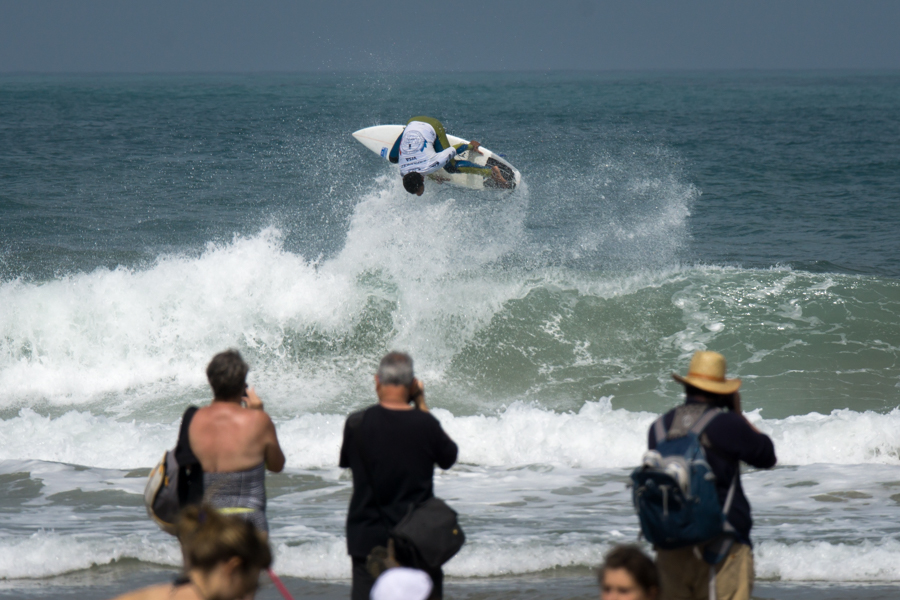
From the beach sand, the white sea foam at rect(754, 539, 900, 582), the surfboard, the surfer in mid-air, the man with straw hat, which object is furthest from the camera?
the surfboard

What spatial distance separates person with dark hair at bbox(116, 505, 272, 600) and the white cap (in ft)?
1.92

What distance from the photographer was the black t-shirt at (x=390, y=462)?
338 cm

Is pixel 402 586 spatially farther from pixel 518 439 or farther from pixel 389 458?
pixel 518 439

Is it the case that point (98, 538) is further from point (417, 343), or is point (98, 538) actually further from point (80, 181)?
point (80, 181)

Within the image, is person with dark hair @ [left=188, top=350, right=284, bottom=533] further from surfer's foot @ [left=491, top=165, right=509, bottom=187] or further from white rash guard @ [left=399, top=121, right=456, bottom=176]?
surfer's foot @ [left=491, top=165, right=509, bottom=187]

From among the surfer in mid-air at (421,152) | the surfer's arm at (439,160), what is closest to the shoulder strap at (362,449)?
the surfer in mid-air at (421,152)

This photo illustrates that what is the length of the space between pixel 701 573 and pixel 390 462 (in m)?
1.25

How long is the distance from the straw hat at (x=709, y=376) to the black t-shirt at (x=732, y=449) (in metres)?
0.13

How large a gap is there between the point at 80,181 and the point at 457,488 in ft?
63.4

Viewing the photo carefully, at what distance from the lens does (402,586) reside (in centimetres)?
276

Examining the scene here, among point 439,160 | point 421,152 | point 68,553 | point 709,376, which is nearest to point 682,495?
point 709,376

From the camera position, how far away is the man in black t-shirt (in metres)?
3.39

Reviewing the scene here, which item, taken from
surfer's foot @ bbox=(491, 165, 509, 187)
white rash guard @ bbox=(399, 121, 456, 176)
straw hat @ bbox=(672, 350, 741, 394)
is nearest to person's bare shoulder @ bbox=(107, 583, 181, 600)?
straw hat @ bbox=(672, 350, 741, 394)

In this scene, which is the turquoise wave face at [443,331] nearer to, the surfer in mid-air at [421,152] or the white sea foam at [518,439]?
the white sea foam at [518,439]
